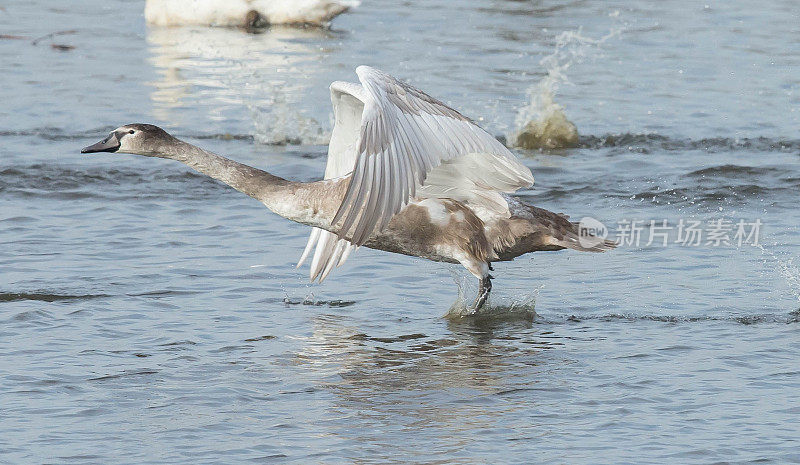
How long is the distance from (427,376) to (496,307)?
1533mm

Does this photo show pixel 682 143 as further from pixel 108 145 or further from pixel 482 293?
pixel 108 145

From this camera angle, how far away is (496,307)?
8539 mm

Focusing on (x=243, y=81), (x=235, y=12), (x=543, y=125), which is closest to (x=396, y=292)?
(x=543, y=125)

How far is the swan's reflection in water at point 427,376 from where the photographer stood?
6316 millimetres

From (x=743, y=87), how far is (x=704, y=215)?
4903 mm

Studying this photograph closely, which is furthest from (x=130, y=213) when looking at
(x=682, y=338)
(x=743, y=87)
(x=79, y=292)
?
(x=743, y=87)

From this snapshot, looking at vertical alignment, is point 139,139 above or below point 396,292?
above

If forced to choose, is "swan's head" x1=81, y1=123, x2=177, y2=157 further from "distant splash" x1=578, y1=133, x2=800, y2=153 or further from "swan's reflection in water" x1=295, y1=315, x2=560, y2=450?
"distant splash" x1=578, y1=133, x2=800, y2=153

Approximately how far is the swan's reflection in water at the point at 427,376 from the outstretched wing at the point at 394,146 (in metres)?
0.68

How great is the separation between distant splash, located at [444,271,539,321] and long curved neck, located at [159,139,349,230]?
112 centimetres

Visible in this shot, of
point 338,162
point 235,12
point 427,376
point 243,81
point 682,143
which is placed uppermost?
point 235,12

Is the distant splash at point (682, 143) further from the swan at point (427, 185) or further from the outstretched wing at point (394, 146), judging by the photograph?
the outstretched wing at point (394, 146)

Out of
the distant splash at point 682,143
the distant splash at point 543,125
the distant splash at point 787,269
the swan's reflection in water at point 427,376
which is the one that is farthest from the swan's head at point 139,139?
the distant splash at point 682,143

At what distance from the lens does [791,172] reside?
1156 centimetres
